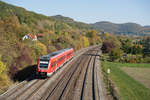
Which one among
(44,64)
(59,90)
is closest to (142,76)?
(59,90)

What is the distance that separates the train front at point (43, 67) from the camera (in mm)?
21500

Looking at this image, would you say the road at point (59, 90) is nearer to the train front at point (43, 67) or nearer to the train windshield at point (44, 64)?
the train front at point (43, 67)

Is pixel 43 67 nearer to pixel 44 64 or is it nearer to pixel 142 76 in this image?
pixel 44 64

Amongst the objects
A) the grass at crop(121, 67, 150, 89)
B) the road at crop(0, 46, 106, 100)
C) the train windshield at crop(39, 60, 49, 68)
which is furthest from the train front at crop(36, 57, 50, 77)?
the grass at crop(121, 67, 150, 89)

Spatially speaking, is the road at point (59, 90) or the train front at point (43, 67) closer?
the road at point (59, 90)

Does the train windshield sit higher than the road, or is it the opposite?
the train windshield

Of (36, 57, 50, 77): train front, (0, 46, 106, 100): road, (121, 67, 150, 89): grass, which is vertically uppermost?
(36, 57, 50, 77): train front

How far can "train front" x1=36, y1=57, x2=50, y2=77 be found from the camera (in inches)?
846

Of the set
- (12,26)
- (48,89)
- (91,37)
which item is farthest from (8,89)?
(91,37)

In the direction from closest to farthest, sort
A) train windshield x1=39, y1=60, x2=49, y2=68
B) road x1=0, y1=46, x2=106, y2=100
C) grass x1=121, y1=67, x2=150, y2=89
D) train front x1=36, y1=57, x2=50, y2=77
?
1. road x1=0, y1=46, x2=106, y2=100
2. train front x1=36, y1=57, x2=50, y2=77
3. train windshield x1=39, y1=60, x2=49, y2=68
4. grass x1=121, y1=67, x2=150, y2=89

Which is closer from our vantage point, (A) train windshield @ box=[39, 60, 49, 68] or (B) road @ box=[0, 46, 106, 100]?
(B) road @ box=[0, 46, 106, 100]

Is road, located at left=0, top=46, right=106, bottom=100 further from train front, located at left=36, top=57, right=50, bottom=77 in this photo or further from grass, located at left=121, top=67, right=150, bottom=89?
grass, located at left=121, top=67, right=150, bottom=89

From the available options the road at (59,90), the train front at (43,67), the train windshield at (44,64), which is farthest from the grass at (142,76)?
the train windshield at (44,64)

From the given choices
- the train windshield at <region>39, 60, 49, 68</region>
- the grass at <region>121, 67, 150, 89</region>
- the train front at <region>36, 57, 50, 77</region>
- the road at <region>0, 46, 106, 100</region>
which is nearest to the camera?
the road at <region>0, 46, 106, 100</region>
